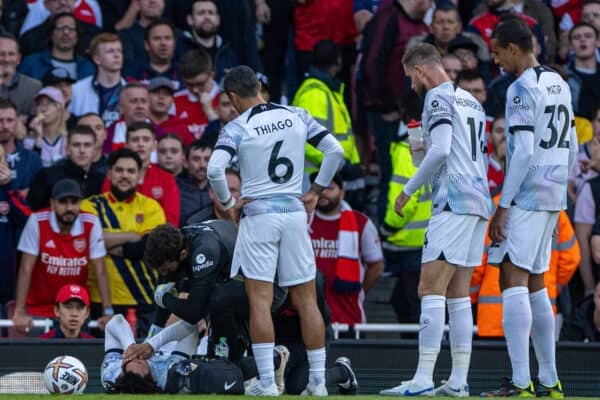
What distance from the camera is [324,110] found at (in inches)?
549

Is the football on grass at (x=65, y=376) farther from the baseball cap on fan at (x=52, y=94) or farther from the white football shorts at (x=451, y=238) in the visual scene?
the baseball cap on fan at (x=52, y=94)

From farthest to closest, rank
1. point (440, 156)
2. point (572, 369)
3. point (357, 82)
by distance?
point (357, 82) → point (572, 369) → point (440, 156)

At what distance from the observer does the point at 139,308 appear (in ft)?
41.8

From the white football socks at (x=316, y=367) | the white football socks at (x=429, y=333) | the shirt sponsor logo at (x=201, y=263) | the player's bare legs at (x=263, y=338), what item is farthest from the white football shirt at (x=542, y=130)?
the shirt sponsor logo at (x=201, y=263)

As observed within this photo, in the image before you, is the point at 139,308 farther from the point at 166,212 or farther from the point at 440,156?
the point at 440,156

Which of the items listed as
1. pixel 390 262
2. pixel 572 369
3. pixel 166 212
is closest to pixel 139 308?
pixel 166 212

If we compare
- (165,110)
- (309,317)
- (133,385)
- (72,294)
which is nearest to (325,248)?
(72,294)

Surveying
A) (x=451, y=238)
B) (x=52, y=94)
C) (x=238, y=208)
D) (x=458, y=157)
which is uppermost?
(x=52, y=94)

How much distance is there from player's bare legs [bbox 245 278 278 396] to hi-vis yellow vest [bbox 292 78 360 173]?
4.08 meters

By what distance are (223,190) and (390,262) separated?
3.70 meters

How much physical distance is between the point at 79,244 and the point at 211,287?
2838 millimetres

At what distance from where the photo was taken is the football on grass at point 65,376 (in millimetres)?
9773

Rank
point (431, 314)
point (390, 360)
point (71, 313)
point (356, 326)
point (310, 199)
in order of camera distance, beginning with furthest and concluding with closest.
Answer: point (356, 326) → point (71, 313) → point (390, 360) → point (310, 199) → point (431, 314)

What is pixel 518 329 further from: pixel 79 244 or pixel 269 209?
pixel 79 244
